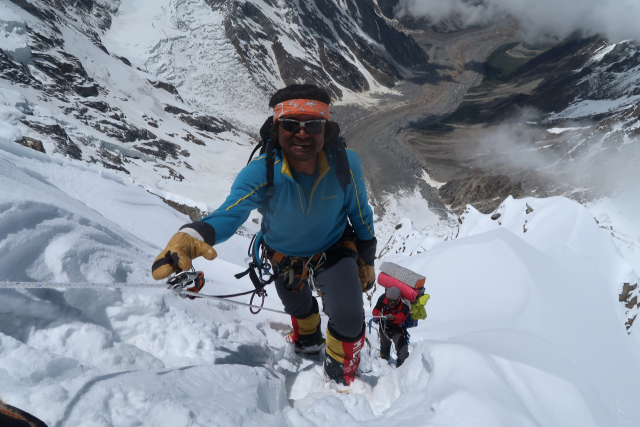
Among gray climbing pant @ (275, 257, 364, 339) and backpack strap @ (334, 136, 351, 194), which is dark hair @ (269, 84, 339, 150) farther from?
gray climbing pant @ (275, 257, 364, 339)

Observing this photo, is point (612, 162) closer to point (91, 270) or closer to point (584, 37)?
point (91, 270)

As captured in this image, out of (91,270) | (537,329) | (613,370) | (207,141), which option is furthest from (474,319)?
(207,141)

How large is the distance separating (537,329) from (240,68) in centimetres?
4935

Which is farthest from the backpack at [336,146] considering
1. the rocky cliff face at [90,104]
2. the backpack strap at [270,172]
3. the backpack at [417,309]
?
the rocky cliff face at [90,104]

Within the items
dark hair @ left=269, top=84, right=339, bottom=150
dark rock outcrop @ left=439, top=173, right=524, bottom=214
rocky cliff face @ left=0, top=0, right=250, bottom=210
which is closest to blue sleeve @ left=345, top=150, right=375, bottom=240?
dark hair @ left=269, top=84, right=339, bottom=150

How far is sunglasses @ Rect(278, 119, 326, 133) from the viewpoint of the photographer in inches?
91.3

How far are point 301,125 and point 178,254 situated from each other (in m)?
1.18

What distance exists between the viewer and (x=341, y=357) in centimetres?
285

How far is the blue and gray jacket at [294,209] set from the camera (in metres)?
2.16

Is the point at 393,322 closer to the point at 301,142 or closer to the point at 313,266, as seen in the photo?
the point at 313,266

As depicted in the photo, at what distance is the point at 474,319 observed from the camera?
597 cm

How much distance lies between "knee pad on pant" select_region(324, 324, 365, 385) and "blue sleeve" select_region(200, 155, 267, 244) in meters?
1.32

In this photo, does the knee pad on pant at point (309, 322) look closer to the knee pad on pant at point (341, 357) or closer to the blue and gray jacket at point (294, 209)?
the knee pad on pant at point (341, 357)

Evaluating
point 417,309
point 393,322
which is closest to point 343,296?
→ point 393,322
